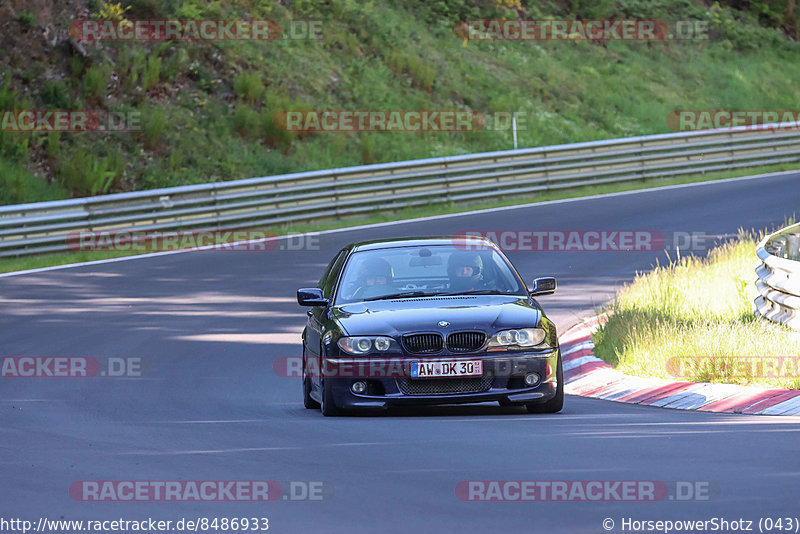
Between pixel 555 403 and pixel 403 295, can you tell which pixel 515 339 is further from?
pixel 403 295

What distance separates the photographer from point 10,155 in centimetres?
2702

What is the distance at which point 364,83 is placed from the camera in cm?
3412

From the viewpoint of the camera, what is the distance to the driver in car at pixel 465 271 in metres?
11.4

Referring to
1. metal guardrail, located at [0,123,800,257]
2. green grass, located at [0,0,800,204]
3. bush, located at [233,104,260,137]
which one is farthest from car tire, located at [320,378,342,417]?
bush, located at [233,104,260,137]

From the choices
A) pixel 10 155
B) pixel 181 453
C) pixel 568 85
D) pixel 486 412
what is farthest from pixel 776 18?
pixel 181 453

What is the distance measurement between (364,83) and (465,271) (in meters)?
23.1

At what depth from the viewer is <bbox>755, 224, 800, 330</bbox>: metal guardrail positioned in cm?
1205

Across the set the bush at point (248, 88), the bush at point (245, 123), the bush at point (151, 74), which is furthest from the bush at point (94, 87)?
the bush at point (248, 88)

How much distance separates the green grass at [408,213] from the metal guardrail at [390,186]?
0.15m

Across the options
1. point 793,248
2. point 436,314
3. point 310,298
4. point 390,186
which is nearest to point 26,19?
point 390,186

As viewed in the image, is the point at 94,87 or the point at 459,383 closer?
the point at 459,383

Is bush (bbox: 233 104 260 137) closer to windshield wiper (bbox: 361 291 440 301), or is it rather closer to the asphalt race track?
the asphalt race track

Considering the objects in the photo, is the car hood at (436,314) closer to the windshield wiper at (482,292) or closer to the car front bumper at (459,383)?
the windshield wiper at (482,292)

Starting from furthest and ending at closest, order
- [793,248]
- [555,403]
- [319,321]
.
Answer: [793,248]
[319,321]
[555,403]
